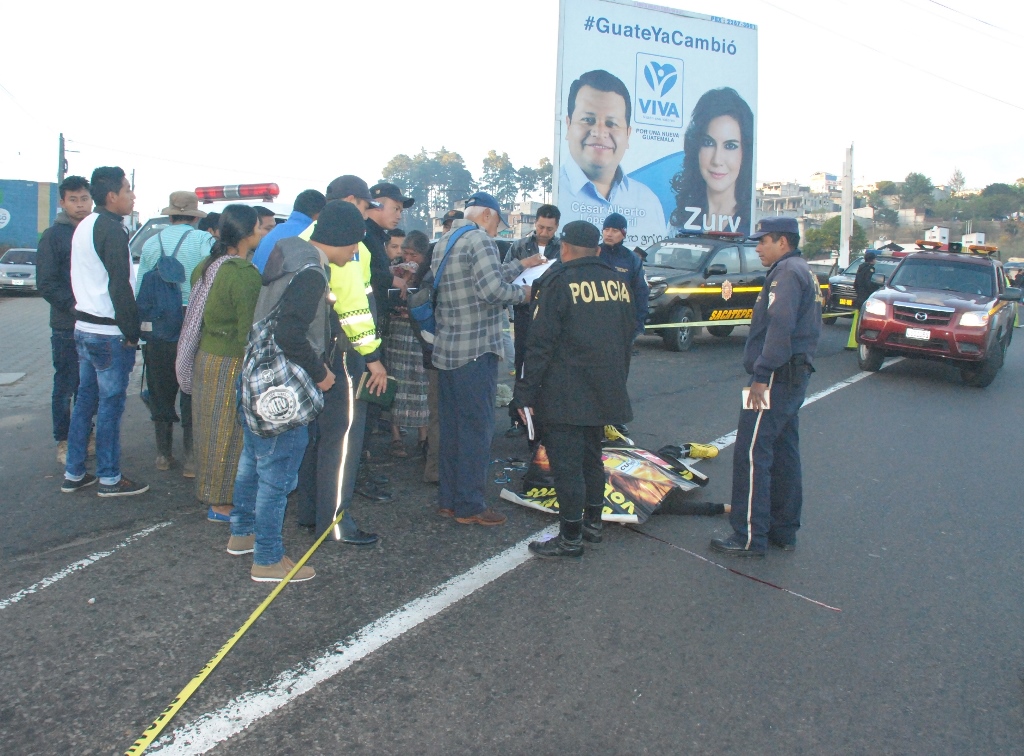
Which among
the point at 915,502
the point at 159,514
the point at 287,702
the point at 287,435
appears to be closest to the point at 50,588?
the point at 159,514

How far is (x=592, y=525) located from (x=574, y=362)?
39.7 inches

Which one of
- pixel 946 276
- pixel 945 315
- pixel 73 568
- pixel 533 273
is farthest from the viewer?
pixel 946 276

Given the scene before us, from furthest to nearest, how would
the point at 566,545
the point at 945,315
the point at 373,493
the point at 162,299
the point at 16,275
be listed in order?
Answer: 1. the point at 16,275
2. the point at 945,315
3. the point at 162,299
4. the point at 373,493
5. the point at 566,545

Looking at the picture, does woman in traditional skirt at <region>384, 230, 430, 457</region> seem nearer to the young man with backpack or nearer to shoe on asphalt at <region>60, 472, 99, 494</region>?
the young man with backpack

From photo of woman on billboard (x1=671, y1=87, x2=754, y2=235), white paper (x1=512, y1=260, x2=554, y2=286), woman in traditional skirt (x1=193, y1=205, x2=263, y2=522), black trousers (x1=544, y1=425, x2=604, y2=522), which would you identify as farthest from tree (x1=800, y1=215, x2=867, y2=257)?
woman in traditional skirt (x1=193, y1=205, x2=263, y2=522)

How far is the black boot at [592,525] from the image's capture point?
464 centimetres

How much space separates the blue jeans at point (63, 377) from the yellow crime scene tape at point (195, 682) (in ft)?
8.86

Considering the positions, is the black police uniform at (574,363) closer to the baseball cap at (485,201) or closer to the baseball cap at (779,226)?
the baseball cap at (485,201)

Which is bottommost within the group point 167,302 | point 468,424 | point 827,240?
point 468,424

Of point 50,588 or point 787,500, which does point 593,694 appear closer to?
point 787,500

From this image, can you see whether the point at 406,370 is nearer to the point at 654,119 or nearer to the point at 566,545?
the point at 566,545

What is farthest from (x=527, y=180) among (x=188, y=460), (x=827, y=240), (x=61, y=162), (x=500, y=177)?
(x=188, y=460)

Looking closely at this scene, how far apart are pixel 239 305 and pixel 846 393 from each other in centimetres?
788

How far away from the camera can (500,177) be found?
80750mm
